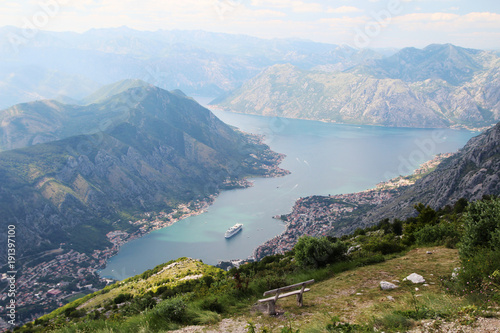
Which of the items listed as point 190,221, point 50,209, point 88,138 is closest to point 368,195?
point 190,221

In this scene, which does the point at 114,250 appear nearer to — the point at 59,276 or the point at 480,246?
the point at 59,276

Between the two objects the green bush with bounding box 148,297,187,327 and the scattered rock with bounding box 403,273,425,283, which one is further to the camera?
the scattered rock with bounding box 403,273,425,283

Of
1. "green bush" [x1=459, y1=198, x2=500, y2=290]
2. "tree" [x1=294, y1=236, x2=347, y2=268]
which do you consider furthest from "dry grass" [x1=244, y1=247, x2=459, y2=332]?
"tree" [x1=294, y1=236, x2=347, y2=268]

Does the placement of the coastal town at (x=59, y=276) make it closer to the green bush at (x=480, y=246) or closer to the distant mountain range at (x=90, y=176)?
the distant mountain range at (x=90, y=176)

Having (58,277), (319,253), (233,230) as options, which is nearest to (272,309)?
(319,253)

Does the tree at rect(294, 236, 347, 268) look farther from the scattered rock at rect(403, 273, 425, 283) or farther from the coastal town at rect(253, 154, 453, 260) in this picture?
the coastal town at rect(253, 154, 453, 260)

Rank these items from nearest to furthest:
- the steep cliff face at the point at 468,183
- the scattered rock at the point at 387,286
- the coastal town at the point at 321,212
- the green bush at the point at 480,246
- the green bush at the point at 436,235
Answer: the green bush at the point at 480,246 < the scattered rock at the point at 387,286 < the green bush at the point at 436,235 < the steep cliff face at the point at 468,183 < the coastal town at the point at 321,212

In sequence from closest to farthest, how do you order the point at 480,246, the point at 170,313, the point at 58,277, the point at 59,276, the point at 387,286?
the point at 170,313 → the point at 480,246 → the point at 387,286 → the point at 58,277 → the point at 59,276

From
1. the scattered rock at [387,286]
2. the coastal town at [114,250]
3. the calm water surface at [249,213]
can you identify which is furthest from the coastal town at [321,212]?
the scattered rock at [387,286]
